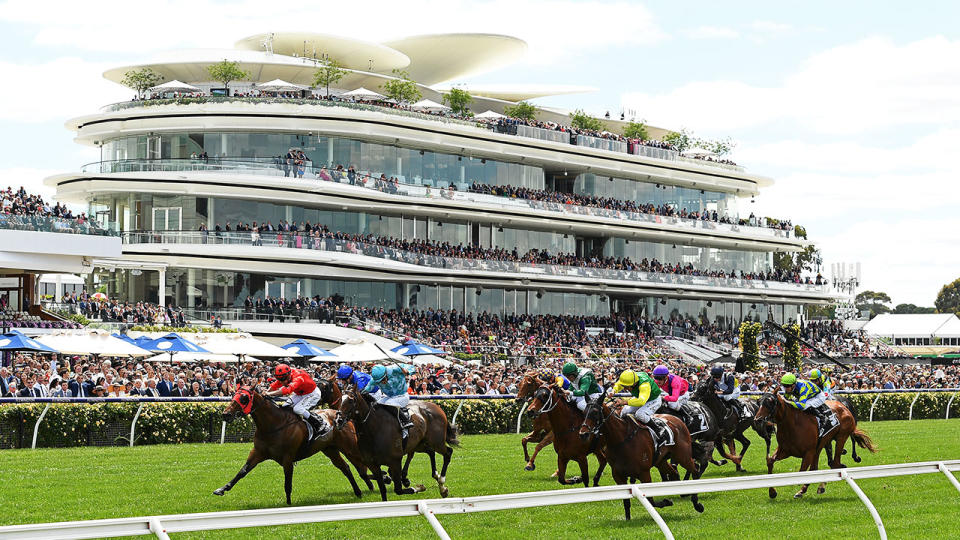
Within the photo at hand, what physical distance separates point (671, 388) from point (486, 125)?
33.9 m

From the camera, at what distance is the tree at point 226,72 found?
42.0 metres

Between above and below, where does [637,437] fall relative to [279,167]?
below

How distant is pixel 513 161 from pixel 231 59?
38.5 ft

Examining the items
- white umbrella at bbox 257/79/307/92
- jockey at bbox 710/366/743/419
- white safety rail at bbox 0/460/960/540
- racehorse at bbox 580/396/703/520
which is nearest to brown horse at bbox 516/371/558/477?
racehorse at bbox 580/396/703/520

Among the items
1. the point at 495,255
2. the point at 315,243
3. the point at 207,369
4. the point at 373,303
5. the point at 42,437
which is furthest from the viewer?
the point at 495,255

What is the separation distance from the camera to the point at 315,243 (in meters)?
37.8

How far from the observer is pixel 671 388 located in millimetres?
12070

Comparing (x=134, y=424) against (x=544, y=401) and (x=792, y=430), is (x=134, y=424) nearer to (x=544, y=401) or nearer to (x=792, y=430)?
(x=544, y=401)

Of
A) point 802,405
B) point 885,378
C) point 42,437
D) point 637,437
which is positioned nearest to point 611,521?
point 637,437

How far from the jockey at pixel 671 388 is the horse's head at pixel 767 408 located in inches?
32.1

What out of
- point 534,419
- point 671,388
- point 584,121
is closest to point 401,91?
point 584,121

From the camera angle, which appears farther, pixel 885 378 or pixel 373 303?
pixel 373 303

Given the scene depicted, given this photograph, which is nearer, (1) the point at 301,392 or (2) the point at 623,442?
(2) the point at 623,442

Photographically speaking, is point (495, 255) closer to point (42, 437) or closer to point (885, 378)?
point (885, 378)
